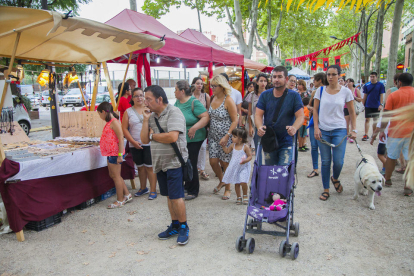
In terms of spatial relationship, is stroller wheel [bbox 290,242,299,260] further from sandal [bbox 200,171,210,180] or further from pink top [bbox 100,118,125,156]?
sandal [bbox 200,171,210,180]

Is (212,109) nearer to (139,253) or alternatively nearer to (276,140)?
(276,140)

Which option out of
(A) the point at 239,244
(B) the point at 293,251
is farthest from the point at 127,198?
(B) the point at 293,251

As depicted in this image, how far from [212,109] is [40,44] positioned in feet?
10.3

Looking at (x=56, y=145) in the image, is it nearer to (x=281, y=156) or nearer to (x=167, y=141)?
(x=167, y=141)

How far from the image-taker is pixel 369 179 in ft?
14.6

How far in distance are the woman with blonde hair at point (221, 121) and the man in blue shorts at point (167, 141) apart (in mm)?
1424

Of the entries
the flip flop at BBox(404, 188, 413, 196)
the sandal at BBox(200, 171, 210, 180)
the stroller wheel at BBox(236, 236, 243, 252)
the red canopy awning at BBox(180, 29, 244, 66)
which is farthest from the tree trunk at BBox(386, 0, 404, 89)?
the stroller wheel at BBox(236, 236, 243, 252)

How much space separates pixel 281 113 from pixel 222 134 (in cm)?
137

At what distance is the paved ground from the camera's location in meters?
3.13

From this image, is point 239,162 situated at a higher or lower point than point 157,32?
lower

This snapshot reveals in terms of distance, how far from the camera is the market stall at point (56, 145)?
3.84 meters

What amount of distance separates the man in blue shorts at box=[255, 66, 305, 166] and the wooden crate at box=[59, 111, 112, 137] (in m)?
3.58

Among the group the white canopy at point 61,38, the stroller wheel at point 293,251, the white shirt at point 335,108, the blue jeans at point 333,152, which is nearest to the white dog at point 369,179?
the blue jeans at point 333,152

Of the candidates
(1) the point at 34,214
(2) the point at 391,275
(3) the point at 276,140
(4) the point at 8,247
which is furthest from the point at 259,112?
(4) the point at 8,247
